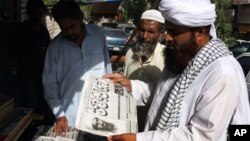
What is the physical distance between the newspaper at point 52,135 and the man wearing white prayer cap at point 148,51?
0.84 metres

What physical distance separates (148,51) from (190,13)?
148cm

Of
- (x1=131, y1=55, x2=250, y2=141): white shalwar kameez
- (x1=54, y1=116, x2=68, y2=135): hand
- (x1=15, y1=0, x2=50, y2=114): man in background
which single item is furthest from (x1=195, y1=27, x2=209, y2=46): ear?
(x1=15, y1=0, x2=50, y2=114): man in background

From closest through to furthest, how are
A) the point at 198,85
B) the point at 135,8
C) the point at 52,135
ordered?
the point at 198,85
the point at 52,135
the point at 135,8

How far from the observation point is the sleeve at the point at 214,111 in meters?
1.96

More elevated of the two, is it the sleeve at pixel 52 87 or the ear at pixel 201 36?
the ear at pixel 201 36

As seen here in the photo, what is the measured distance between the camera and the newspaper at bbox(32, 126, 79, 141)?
2.76 metres

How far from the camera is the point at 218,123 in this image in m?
1.96

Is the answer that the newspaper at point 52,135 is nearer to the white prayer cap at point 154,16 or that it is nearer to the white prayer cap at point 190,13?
the white prayer cap at point 190,13

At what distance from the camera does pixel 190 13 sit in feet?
6.93

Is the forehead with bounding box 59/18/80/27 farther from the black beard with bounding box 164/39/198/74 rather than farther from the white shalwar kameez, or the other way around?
the white shalwar kameez

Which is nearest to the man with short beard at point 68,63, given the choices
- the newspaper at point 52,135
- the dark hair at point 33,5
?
the newspaper at point 52,135

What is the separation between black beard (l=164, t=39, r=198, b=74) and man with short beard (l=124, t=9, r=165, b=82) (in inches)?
46.5

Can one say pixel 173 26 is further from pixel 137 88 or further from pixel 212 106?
pixel 137 88

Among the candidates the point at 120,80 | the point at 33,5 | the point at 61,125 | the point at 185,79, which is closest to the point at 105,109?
the point at 185,79
